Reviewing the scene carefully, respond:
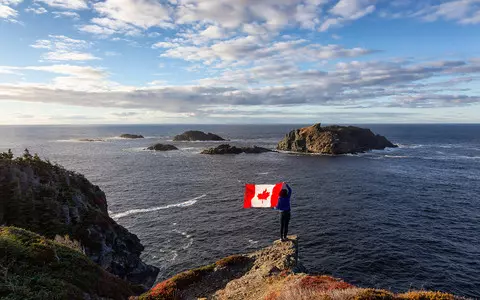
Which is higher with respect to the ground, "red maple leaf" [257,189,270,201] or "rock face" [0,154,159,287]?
"red maple leaf" [257,189,270,201]

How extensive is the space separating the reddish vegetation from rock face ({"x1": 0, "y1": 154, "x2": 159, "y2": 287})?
23383 millimetres

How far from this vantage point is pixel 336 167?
99.5 metres

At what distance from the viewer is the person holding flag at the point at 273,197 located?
2128 cm

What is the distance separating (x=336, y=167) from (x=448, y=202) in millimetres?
41855

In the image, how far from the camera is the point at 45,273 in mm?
15609

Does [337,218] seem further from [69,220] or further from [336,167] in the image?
[336,167]

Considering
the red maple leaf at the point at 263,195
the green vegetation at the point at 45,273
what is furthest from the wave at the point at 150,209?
the red maple leaf at the point at 263,195

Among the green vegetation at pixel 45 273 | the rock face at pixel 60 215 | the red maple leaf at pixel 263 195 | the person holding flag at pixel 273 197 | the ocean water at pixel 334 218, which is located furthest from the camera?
the ocean water at pixel 334 218

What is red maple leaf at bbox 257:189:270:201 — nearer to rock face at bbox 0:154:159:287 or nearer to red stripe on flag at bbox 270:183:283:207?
red stripe on flag at bbox 270:183:283:207

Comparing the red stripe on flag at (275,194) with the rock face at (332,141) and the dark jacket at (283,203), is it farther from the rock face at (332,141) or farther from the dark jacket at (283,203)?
the rock face at (332,141)

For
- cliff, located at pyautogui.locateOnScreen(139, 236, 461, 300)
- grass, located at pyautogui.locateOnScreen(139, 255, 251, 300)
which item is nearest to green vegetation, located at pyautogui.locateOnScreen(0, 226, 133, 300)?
grass, located at pyautogui.locateOnScreen(139, 255, 251, 300)

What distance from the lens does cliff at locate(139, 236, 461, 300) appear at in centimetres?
1460

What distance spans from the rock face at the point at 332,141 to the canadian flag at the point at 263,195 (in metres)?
118

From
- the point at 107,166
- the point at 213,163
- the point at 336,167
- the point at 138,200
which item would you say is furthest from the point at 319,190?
the point at 107,166
